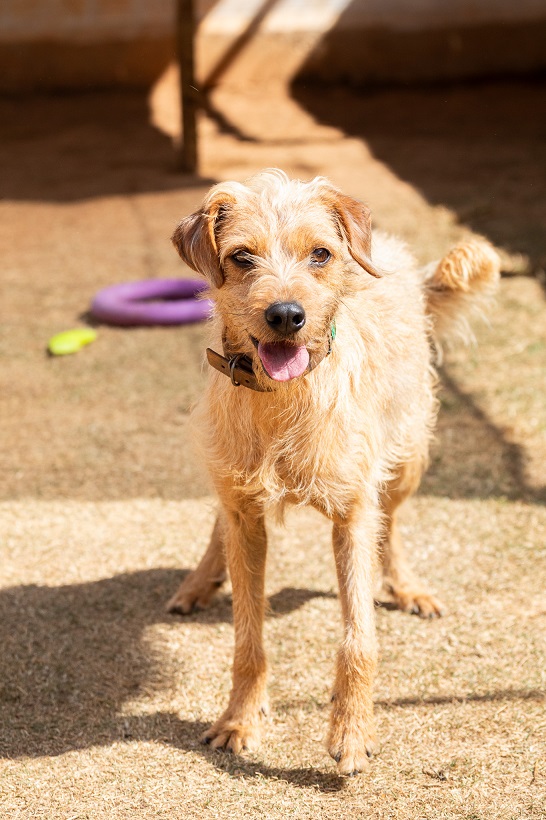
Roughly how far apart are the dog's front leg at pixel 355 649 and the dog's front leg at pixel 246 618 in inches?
11.7

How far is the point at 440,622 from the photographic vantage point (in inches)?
164

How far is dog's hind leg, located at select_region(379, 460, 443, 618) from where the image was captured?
4156 mm

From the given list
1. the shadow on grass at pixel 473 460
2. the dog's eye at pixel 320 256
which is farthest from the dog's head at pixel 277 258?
the shadow on grass at pixel 473 460

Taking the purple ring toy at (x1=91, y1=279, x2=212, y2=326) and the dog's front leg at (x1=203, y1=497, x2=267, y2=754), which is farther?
the purple ring toy at (x1=91, y1=279, x2=212, y2=326)

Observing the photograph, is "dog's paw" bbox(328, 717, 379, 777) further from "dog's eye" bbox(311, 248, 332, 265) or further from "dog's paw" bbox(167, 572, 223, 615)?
"dog's eye" bbox(311, 248, 332, 265)

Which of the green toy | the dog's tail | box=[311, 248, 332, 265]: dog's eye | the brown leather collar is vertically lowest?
the green toy

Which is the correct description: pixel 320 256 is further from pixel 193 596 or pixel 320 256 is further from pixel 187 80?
pixel 187 80

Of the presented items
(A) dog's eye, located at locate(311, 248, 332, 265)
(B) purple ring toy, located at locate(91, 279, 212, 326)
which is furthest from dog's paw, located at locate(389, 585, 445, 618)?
(B) purple ring toy, located at locate(91, 279, 212, 326)

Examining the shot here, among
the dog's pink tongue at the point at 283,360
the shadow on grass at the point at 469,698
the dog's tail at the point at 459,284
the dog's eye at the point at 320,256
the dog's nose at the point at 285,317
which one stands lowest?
the shadow on grass at the point at 469,698

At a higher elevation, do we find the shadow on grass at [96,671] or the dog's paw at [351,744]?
the dog's paw at [351,744]

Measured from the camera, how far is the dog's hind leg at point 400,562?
416 cm

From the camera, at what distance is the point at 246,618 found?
3.54 meters

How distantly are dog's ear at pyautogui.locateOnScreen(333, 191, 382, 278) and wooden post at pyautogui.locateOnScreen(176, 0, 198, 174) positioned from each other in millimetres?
7979

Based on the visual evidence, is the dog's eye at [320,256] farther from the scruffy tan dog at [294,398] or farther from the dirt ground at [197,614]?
the dirt ground at [197,614]
